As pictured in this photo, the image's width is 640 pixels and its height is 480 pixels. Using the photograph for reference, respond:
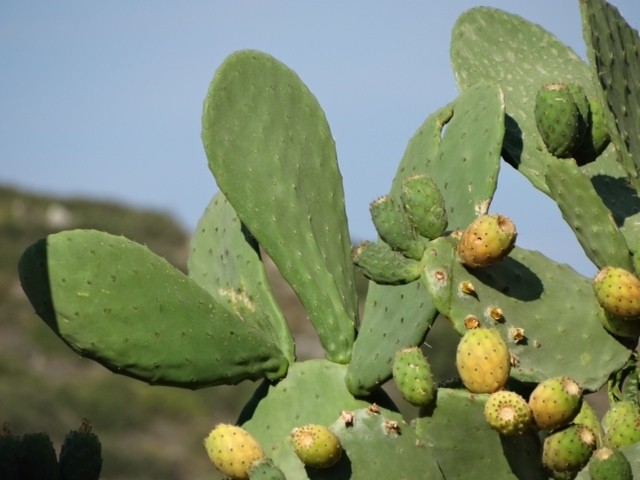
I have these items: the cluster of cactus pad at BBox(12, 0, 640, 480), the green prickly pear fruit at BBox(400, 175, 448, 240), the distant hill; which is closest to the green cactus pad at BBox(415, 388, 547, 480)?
the cluster of cactus pad at BBox(12, 0, 640, 480)

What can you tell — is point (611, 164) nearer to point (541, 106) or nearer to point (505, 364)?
point (541, 106)

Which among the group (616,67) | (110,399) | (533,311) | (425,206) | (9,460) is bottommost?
(110,399)

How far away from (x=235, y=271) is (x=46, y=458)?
2.19 feet

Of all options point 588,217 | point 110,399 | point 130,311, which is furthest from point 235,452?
point 110,399

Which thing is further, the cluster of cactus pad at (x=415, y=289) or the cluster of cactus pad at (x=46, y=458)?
the cluster of cactus pad at (x=46, y=458)

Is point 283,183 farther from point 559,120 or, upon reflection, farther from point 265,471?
point 265,471

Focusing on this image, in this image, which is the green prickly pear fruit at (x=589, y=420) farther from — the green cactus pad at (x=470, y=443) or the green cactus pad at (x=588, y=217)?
the green cactus pad at (x=588, y=217)

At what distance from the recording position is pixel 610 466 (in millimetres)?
2414

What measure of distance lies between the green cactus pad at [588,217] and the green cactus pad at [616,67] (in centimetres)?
→ 11

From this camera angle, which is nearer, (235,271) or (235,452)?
(235,452)

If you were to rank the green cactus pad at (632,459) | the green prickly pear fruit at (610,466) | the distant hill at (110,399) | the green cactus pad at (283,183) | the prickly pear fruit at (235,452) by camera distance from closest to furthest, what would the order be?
the green prickly pear fruit at (610,466), the green cactus pad at (632,459), the prickly pear fruit at (235,452), the green cactus pad at (283,183), the distant hill at (110,399)

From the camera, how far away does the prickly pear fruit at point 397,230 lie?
2.78 metres

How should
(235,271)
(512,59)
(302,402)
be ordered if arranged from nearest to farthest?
(302,402)
(235,271)
(512,59)

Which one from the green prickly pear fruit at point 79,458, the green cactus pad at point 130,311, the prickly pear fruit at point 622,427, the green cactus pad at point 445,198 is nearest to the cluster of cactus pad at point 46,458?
the green prickly pear fruit at point 79,458
